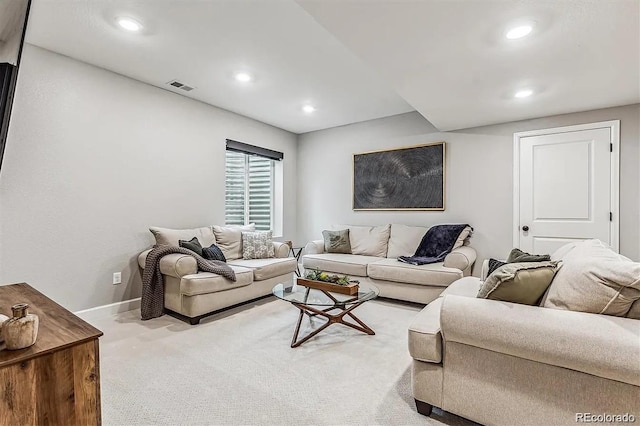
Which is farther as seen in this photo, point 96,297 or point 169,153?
point 169,153

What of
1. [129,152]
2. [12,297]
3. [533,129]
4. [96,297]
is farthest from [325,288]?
[533,129]

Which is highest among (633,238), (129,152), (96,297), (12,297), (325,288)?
(129,152)

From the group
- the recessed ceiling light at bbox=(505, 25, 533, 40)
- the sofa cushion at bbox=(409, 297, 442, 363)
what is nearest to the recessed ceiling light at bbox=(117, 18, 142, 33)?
the recessed ceiling light at bbox=(505, 25, 533, 40)

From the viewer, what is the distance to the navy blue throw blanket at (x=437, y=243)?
12.8ft

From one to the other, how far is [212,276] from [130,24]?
2220 mm

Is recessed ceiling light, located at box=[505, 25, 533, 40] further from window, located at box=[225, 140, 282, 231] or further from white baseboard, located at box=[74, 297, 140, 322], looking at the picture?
white baseboard, located at box=[74, 297, 140, 322]

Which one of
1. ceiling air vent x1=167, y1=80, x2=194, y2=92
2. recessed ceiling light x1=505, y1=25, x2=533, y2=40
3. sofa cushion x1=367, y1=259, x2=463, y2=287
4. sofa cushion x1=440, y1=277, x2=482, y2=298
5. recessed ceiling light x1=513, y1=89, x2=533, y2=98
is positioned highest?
ceiling air vent x1=167, y1=80, x2=194, y2=92

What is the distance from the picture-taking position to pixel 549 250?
3.81 metres

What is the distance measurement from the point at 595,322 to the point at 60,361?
2027 millimetres

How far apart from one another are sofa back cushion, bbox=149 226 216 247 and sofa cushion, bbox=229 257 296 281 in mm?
404

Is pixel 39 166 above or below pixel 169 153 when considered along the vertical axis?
below

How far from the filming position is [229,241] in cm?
404

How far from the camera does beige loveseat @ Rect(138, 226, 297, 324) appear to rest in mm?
2979

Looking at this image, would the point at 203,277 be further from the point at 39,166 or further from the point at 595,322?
the point at 595,322
